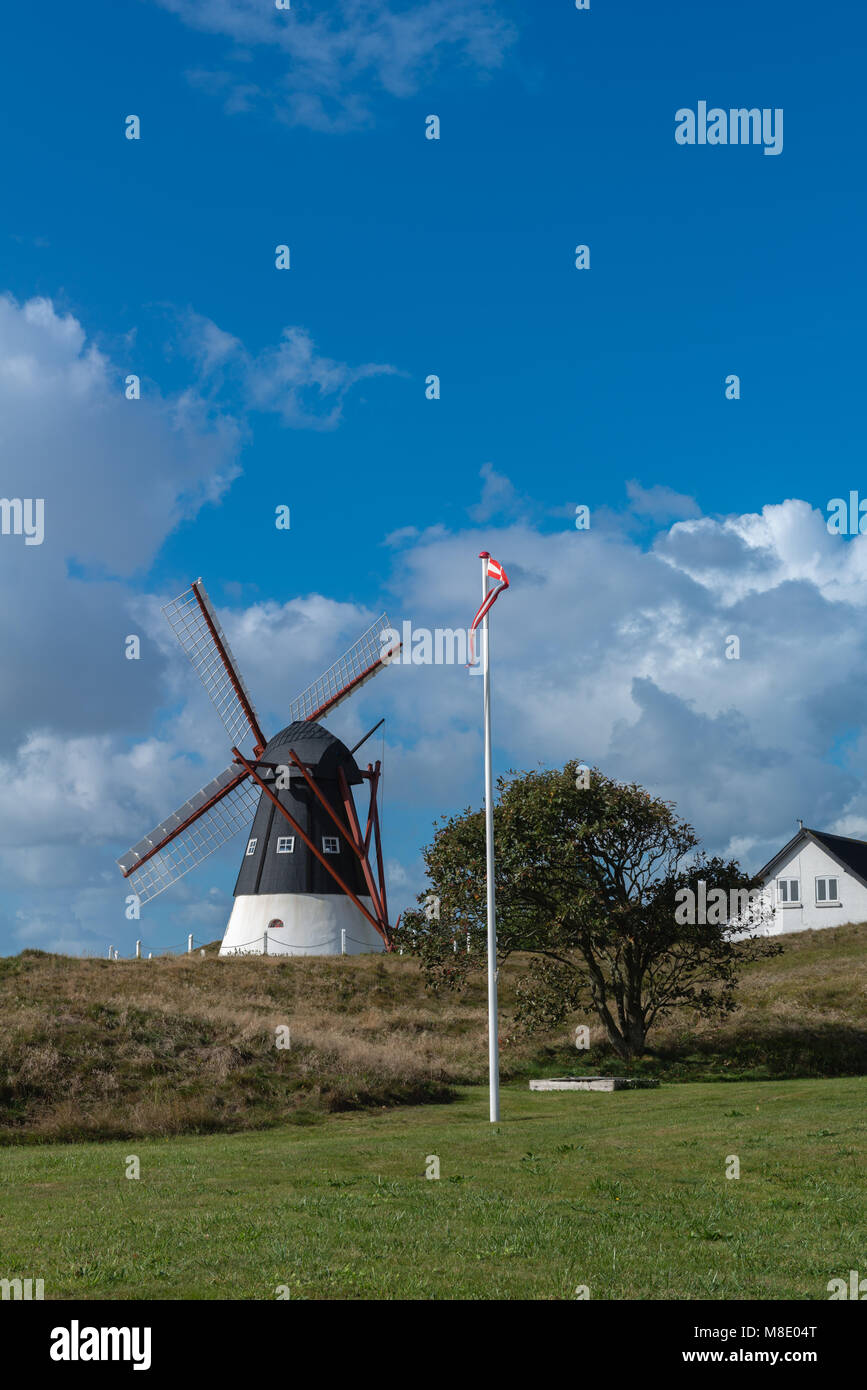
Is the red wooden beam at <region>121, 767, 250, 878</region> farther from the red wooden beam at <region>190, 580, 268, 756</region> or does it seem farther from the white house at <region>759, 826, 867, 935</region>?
the white house at <region>759, 826, 867, 935</region>

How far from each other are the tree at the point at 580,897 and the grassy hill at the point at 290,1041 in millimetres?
2235

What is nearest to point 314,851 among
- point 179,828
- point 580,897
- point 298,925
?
point 298,925

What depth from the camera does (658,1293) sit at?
9125 millimetres

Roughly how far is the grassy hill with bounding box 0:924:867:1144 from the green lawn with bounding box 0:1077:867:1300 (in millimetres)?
2942

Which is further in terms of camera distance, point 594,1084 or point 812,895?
point 812,895

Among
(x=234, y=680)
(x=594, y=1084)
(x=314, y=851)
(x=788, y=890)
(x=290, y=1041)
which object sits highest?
(x=234, y=680)

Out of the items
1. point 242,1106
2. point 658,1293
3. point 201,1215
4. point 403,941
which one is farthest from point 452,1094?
point 658,1293

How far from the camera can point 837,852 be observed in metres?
65.8

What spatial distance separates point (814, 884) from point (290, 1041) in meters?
43.1

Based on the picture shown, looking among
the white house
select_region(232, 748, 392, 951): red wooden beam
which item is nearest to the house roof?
the white house

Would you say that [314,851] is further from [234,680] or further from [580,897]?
[580,897]

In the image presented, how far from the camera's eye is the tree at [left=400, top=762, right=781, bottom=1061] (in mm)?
35875

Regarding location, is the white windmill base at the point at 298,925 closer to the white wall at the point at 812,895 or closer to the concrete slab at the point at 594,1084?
the white wall at the point at 812,895
